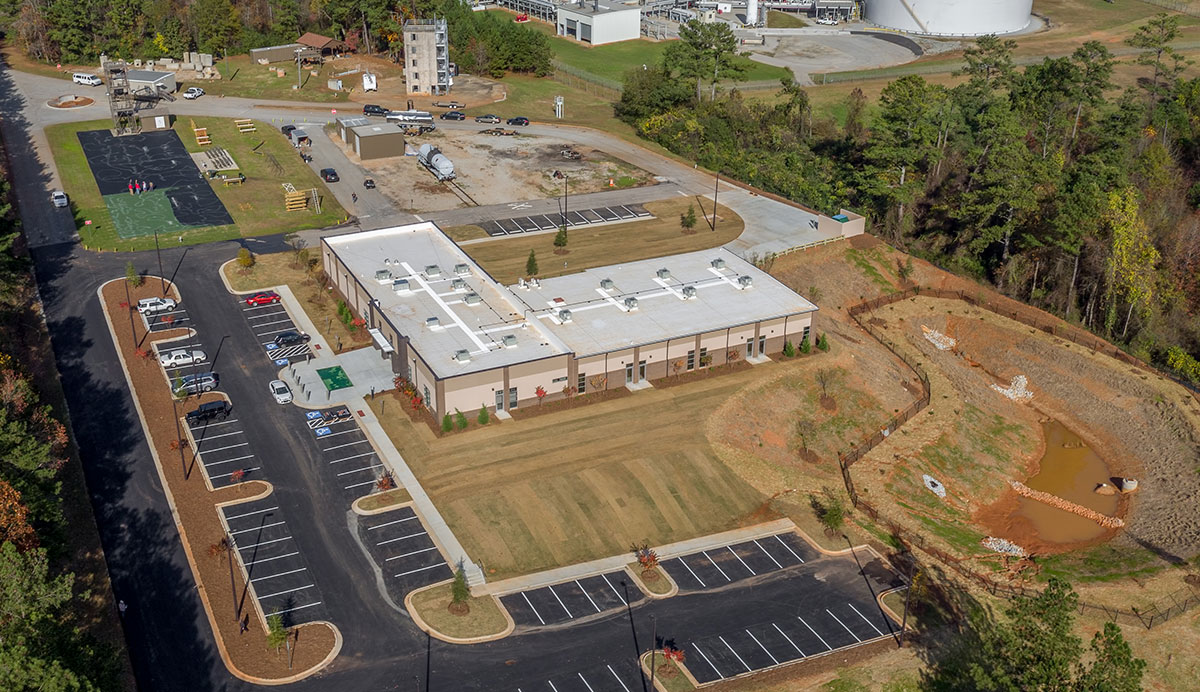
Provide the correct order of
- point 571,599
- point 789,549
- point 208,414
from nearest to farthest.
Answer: point 571,599 → point 789,549 → point 208,414

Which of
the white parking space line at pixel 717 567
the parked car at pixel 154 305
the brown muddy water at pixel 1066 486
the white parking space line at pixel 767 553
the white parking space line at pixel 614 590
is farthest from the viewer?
the parked car at pixel 154 305

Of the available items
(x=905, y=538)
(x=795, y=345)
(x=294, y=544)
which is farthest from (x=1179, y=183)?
(x=294, y=544)

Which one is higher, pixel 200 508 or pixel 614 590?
pixel 200 508

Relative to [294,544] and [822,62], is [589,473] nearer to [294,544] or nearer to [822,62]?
[294,544]

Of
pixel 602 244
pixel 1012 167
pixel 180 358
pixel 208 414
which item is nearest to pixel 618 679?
pixel 208 414

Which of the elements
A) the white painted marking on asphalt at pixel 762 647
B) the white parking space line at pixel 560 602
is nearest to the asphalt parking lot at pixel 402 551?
the white parking space line at pixel 560 602

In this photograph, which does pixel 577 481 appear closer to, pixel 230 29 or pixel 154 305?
pixel 154 305

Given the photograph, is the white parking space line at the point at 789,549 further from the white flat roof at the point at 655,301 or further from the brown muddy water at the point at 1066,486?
the white flat roof at the point at 655,301

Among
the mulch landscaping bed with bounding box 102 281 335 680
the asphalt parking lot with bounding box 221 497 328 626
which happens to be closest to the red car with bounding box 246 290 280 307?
the mulch landscaping bed with bounding box 102 281 335 680
